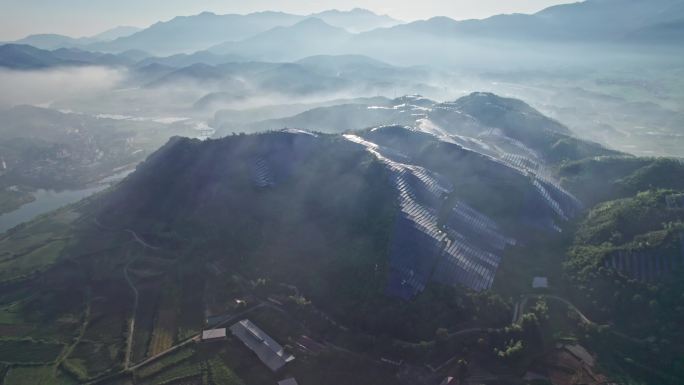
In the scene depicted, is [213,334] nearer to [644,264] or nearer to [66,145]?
[644,264]

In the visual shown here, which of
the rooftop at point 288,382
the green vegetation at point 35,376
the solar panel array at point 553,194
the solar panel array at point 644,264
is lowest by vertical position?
the green vegetation at point 35,376

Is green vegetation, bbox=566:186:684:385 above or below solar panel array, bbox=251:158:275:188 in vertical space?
below

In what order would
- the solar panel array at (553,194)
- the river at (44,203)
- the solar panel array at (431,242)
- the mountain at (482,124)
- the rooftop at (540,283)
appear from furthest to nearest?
the river at (44,203), the mountain at (482,124), the solar panel array at (553,194), the rooftop at (540,283), the solar panel array at (431,242)

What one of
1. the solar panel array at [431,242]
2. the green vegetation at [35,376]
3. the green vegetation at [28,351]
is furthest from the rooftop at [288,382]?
the green vegetation at [28,351]

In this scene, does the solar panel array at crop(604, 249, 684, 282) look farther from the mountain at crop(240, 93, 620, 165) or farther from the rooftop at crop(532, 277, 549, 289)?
the mountain at crop(240, 93, 620, 165)

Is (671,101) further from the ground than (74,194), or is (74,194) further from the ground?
(671,101)

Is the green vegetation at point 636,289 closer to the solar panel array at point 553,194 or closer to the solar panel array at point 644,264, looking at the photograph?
the solar panel array at point 644,264

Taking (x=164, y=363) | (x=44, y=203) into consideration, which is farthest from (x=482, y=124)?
(x=44, y=203)

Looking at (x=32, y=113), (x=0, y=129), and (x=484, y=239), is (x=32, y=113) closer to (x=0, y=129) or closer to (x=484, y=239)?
(x=0, y=129)

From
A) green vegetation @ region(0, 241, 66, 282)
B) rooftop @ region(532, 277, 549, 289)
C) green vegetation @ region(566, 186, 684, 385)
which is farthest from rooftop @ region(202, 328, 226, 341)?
green vegetation @ region(566, 186, 684, 385)

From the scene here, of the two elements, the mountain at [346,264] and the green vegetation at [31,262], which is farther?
the green vegetation at [31,262]

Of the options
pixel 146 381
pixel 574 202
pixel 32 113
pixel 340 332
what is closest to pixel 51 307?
pixel 146 381
